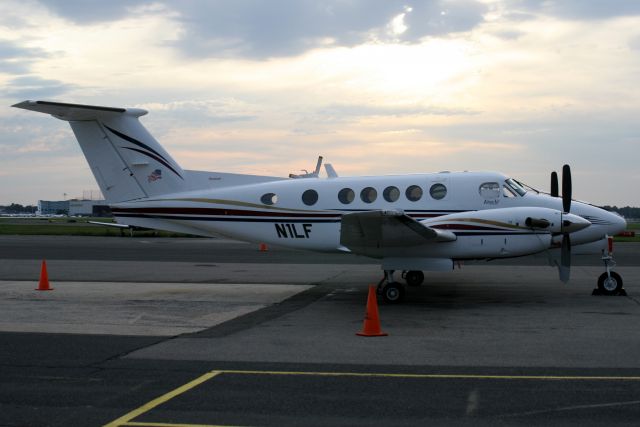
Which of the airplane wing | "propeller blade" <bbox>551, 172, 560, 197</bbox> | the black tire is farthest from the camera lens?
the black tire

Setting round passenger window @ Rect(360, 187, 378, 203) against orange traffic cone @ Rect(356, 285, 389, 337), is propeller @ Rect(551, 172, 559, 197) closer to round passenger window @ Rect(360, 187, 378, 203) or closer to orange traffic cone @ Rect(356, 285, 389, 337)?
round passenger window @ Rect(360, 187, 378, 203)

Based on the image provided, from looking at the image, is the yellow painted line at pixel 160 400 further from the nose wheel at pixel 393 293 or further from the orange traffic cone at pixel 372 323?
the nose wheel at pixel 393 293

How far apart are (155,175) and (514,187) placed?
8.64 m

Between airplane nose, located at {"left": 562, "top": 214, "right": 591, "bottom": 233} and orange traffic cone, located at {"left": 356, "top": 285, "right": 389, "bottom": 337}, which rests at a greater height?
airplane nose, located at {"left": 562, "top": 214, "right": 591, "bottom": 233}

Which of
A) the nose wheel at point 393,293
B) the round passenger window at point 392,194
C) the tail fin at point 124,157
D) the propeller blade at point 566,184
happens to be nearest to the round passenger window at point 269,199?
Answer: the tail fin at point 124,157

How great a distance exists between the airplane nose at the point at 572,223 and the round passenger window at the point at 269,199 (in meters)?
6.63

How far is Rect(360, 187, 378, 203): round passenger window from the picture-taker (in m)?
16.4

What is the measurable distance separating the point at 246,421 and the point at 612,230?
11.9m

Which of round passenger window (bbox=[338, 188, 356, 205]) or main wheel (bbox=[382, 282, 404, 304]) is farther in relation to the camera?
round passenger window (bbox=[338, 188, 356, 205])

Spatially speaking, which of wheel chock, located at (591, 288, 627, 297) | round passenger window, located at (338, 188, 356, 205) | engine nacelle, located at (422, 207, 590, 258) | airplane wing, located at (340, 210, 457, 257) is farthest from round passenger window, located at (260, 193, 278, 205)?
wheel chock, located at (591, 288, 627, 297)

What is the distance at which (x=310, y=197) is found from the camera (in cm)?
1683

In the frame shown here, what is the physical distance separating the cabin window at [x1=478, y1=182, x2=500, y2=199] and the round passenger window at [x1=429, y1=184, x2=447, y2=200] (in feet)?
2.65

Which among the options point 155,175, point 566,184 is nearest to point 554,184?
point 566,184

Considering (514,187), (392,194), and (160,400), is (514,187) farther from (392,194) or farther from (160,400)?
(160,400)
